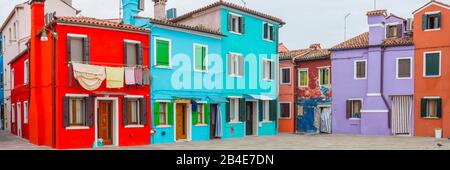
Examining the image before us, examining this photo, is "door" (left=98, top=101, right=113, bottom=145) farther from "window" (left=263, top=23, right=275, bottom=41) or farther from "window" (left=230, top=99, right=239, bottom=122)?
"window" (left=263, top=23, right=275, bottom=41)

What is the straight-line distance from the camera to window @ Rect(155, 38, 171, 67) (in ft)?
71.6

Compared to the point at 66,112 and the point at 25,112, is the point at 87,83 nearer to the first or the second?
the point at 66,112

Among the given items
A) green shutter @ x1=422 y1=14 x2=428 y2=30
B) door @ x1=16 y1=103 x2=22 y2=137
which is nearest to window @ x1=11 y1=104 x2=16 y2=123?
door @ x1=16 y1=103 x2=22 y2=137

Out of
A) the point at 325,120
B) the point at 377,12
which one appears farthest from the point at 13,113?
the point at 377,12

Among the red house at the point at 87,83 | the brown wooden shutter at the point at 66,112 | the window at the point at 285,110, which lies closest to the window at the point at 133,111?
the red house at the point at 87,83

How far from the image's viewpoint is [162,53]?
2208cm

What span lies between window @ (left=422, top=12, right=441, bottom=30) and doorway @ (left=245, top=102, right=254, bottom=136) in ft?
37.5

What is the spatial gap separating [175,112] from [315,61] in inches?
512

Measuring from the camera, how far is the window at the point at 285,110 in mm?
32844

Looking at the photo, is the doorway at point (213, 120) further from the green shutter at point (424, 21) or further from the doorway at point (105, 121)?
the green shutter at point (424, 21)

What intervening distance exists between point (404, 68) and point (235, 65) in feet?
34.3

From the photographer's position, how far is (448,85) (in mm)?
26219

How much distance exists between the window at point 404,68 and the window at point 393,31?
1868 millimetres
